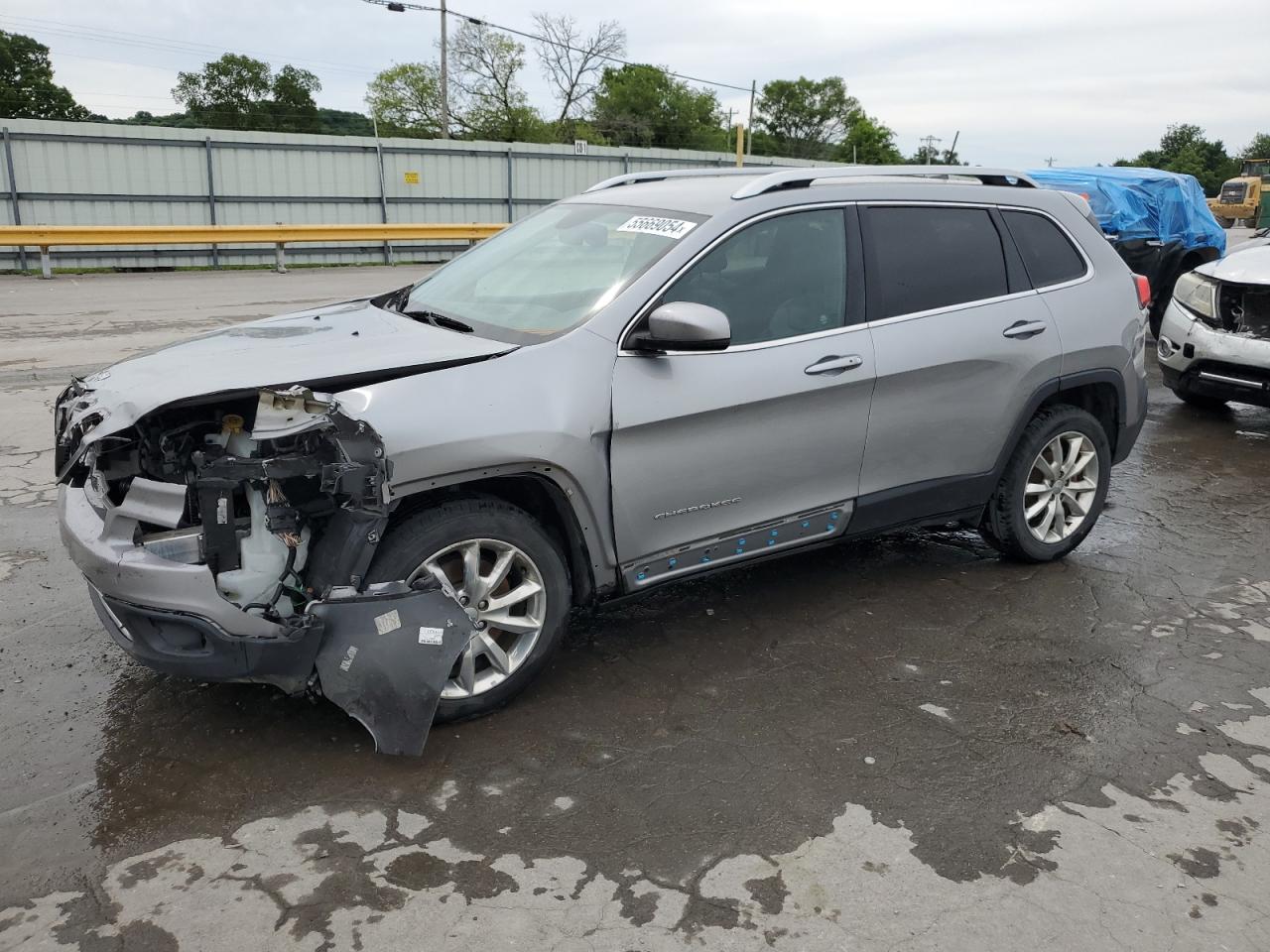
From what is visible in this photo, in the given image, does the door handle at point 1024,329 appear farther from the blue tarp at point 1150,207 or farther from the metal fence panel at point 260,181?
the metal fence panel at point 260,181

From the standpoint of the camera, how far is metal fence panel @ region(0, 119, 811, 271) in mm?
19938

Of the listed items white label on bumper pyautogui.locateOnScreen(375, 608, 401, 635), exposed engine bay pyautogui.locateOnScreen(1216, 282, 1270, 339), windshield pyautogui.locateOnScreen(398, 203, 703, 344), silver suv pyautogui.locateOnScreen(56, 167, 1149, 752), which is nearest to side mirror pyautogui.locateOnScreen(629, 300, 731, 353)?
silver suv pyautogui.locateOnScreen(56, 167, 1149, 752)

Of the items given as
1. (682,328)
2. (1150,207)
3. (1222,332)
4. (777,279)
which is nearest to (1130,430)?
(777,279)

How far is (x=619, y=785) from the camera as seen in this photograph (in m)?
3.22

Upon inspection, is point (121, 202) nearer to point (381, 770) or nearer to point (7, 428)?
point (7, 428)

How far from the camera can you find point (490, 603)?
11.5 feet

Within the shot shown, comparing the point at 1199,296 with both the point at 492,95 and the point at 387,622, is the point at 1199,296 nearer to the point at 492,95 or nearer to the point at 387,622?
the point at 387,622

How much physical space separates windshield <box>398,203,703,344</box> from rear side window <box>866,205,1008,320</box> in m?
0.89

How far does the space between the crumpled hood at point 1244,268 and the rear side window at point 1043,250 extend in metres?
4.09

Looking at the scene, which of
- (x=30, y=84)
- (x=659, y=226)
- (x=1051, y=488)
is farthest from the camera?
(x=30, y=84)

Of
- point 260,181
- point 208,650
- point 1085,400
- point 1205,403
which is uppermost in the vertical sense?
point 260,181

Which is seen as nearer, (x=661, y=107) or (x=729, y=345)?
(x=729, y=345)

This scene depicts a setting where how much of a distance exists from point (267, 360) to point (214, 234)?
59.4ft

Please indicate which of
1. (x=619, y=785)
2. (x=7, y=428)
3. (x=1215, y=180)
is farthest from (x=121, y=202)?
(x=1215, y=180)
